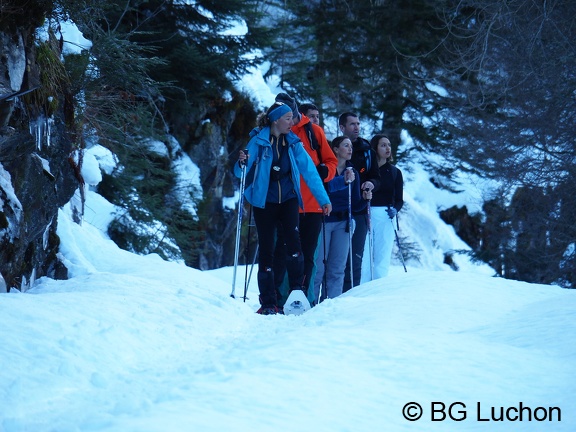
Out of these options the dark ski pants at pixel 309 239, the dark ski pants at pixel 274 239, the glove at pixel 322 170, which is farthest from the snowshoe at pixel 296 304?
the glove at pixel 322 170

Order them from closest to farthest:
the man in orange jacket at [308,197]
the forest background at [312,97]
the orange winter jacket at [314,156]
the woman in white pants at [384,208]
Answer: the man in orange jacket at [308,197]
the orange winter jacket at [314,156]
the forest background at [312,97]
the woman in white pants at [384,208]

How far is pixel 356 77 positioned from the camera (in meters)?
24.6

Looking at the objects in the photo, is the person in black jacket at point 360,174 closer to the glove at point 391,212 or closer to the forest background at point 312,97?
the glove at point 391,212

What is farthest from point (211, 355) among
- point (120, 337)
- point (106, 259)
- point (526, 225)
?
point (526, 225)

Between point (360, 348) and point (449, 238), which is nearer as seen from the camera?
point (360, 348)

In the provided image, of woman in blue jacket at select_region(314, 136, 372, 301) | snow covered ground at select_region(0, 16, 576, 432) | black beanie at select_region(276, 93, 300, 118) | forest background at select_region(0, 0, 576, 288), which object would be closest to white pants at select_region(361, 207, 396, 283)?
woman in blue jacket at select_region(314, 136, 372, 301)

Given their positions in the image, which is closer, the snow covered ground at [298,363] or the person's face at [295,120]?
the snow covered ground at [298,363]

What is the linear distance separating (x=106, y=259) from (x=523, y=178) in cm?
760

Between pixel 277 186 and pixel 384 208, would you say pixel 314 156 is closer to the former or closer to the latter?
pixel 277 186

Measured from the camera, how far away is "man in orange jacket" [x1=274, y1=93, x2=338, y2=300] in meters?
7.52

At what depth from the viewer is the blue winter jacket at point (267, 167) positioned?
731cm

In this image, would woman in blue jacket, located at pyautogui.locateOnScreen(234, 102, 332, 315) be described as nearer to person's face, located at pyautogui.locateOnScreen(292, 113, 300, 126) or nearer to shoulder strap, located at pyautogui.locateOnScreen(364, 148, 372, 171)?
person's face, located at pyautogui.locateOnScreen(292, 113, 300, 126)

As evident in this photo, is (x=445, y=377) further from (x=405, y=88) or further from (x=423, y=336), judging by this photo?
(x=405, y=88)

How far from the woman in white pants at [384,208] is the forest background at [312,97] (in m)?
1.34
